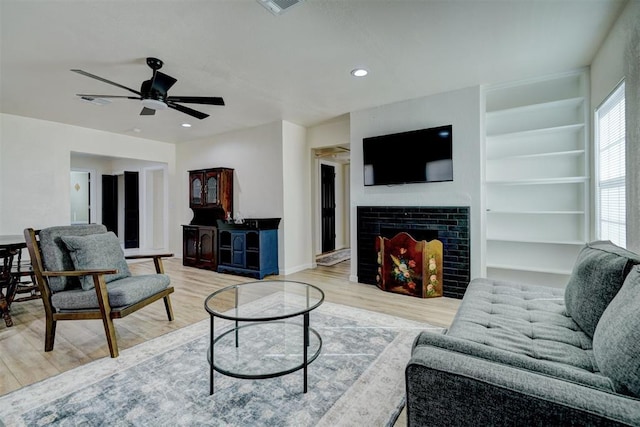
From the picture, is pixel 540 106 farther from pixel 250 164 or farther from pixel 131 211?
pixel 131 211

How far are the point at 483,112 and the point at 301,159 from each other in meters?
2.87

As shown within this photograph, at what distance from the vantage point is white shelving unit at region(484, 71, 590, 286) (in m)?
3.21

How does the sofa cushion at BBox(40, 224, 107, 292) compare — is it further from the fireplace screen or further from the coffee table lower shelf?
the fireplace screen

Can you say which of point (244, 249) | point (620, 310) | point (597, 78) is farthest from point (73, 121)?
point (597, 78)

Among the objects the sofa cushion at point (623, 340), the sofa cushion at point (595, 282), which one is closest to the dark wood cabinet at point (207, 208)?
the sofa cushion at point (595, 282)

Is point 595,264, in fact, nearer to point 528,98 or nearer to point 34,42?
point 528,98

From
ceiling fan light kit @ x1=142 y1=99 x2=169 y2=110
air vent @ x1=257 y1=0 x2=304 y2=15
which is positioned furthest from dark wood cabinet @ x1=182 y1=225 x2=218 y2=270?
air vent @ x1=257 y1=0 x2=304 y2=15

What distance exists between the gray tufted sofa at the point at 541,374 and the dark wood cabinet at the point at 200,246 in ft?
14.9

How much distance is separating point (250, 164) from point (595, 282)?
479 centimetres

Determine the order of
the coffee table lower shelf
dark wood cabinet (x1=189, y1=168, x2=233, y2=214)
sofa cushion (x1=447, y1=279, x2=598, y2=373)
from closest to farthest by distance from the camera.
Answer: sofa cushion (x1=447, y1=279, x2=598, y2=373), the coffee table lower shelf, dark wood cabinet (x1=189, y1=168, x2=233, y2=214)

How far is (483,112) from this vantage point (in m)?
3.54

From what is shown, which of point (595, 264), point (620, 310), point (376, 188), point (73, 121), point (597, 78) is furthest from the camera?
point (73, 121)

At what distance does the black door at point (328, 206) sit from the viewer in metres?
7.13

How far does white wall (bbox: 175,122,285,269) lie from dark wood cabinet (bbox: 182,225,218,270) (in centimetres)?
65
